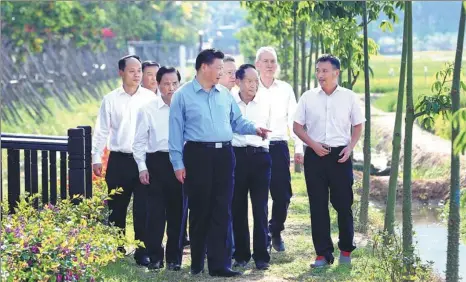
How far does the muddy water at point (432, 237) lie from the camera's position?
11.9m

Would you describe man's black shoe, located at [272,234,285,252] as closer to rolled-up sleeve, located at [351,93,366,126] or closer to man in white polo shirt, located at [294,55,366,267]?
man in white polo shirt, located at [294,55,366,267]

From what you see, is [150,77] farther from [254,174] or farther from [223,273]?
[223,273]

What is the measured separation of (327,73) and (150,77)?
1.74 meters

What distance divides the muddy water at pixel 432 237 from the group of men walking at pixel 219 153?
1.31 meters

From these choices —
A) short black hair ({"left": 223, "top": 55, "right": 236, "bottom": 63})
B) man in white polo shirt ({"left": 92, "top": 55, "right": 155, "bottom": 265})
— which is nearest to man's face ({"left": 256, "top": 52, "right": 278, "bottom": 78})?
short black hair ({"left": 223, "top": 55, "right": 236, "bottom": 63})

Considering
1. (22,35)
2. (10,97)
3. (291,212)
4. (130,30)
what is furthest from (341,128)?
(130,30)

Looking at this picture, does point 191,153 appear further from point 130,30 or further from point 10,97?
point 130,30

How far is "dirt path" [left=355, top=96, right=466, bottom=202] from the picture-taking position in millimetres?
17375

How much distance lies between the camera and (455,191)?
841cm

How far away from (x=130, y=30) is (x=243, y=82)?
46908 mm

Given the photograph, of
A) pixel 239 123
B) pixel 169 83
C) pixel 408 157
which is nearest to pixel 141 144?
pixel 169 83

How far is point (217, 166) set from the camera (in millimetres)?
9281

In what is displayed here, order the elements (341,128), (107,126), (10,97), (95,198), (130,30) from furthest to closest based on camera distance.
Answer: (130,30)
(10,97)
(107,126)
(341,128)
(95,198)

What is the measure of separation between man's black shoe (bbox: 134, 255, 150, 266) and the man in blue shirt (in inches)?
32.2
